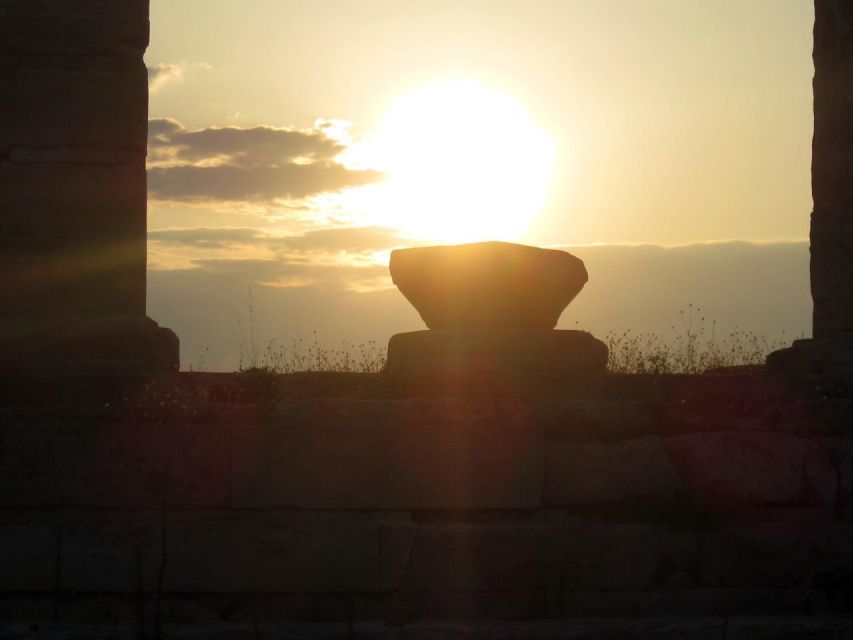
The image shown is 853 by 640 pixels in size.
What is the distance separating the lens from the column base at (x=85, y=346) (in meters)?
8.40

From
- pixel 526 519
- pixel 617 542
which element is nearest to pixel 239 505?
pixel 526 519

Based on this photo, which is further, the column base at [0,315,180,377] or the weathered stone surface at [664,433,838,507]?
the column base at [0,315,180,377]

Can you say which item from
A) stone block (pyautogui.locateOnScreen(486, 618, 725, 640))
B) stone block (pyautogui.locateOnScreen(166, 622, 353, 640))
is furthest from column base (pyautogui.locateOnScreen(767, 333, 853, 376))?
stone block (pyautogui.locateOnScreen(166, 622, 353, 640))

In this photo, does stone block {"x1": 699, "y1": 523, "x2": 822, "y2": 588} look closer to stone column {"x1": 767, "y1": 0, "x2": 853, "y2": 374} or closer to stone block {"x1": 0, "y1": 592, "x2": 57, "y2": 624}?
stone column {"x1": 767, "y1": 0, "x2": 853, "y2": 374}

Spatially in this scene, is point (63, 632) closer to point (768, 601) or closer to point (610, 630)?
point (610, 630)

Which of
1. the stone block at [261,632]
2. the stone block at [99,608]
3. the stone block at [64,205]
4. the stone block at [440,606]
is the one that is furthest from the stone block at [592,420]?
the stone block at [64,205]

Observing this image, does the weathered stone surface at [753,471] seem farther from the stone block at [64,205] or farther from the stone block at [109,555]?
the stone block at [64,205]

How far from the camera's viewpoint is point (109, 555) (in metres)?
6.52

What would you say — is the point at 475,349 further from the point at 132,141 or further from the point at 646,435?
the point at 132,141

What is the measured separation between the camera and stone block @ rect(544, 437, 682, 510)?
22.5 ft

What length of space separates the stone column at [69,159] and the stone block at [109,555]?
2.22 m

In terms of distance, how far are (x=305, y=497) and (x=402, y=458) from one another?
620 mm

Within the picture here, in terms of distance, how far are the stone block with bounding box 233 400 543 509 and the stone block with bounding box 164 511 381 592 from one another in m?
0.14

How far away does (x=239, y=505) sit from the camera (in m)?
6.64
